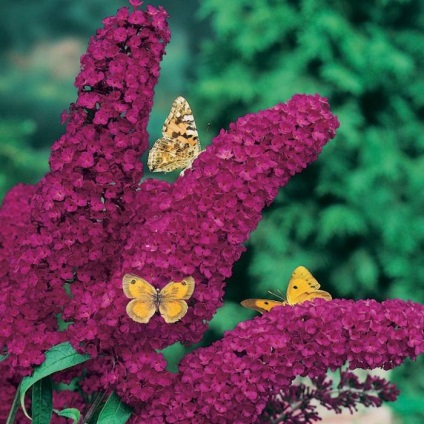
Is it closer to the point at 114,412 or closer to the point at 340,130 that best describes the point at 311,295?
the point at 114,412

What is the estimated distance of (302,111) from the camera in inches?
64.4

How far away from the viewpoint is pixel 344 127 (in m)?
5.60

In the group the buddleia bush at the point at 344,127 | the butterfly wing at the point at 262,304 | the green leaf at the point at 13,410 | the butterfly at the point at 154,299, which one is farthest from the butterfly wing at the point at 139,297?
the buddleia bush at the point at 344,127

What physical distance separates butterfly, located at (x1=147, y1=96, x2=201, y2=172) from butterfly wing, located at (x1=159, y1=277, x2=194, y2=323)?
459 millimetres

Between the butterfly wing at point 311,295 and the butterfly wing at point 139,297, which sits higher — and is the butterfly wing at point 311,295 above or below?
above

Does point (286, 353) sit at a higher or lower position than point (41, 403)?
higher

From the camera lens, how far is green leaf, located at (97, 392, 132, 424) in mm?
1588

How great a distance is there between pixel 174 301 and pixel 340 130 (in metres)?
4.24

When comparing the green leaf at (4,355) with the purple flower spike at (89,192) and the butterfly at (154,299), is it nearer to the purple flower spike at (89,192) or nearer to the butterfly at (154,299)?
the purple flower spike at (89,192)

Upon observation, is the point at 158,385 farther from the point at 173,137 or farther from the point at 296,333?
the point at 173,137

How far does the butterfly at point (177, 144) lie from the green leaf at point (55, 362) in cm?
50

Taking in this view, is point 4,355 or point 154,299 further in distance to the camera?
point 4,355

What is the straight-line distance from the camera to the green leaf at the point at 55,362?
1.61 metres

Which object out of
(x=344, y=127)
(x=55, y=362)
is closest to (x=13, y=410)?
(x=55, y=362)
